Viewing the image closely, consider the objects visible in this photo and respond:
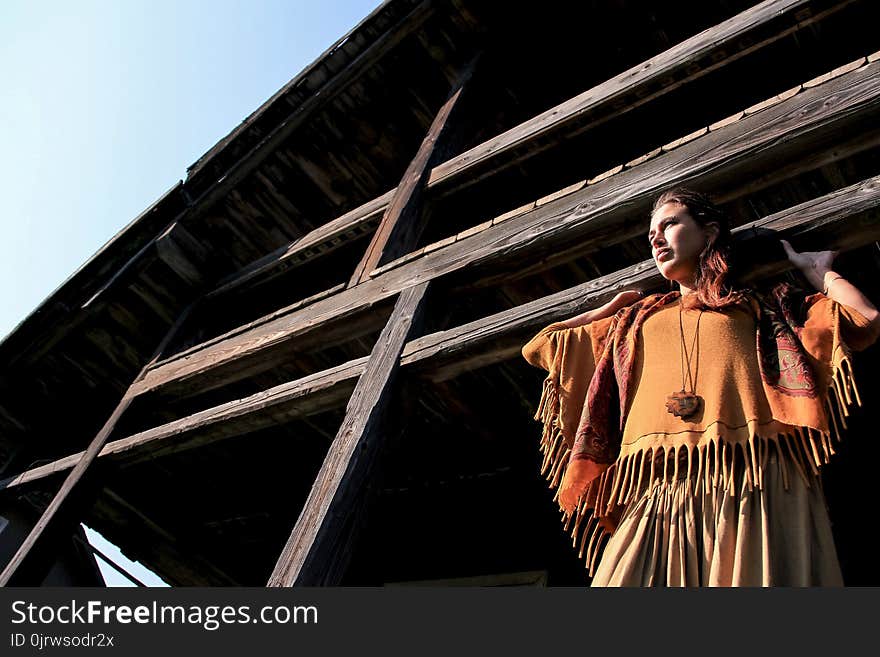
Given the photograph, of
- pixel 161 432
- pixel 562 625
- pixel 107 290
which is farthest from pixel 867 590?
pixel 107 290

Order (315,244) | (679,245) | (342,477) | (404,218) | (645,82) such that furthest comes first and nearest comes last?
(315,244)
(404,218)
(645,82)
(342,477)
(679,245)

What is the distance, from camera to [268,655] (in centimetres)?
188

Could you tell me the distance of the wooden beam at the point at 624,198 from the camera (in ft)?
10.5

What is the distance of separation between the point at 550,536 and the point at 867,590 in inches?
135

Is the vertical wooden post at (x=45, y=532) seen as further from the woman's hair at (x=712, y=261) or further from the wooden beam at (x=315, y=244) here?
the woman's hair at (x=712, y=261)

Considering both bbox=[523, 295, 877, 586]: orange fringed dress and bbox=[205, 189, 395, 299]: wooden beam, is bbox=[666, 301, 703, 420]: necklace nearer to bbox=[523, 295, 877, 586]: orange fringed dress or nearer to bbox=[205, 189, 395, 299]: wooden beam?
bbox=[523, 295, 877, 586]: orange fringed dress

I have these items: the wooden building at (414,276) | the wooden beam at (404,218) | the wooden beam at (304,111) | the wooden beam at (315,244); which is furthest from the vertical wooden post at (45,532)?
the wooden beam at (304,111)

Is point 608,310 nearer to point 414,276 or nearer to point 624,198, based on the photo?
point 624,198

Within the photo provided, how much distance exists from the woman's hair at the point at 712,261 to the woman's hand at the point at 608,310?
1.04 feet

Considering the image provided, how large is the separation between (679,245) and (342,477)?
4.83 ft

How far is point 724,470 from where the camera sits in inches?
83.0

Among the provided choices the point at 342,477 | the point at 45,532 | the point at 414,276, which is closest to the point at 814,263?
the point at 342,477

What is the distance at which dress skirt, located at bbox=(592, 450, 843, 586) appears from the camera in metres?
1.96

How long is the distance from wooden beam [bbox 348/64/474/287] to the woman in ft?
6.63
